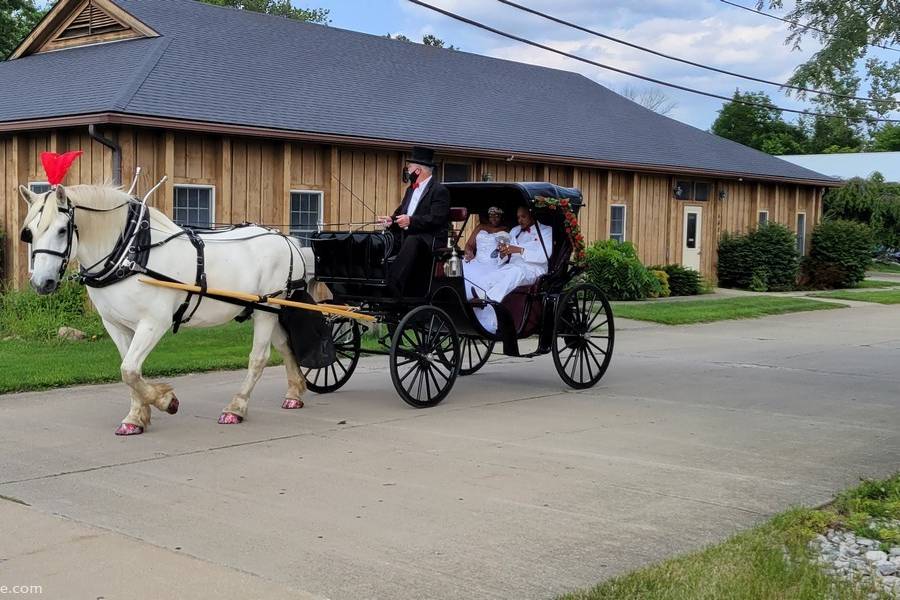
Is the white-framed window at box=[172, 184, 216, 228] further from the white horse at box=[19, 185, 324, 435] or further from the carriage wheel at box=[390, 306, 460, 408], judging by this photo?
the carriage wheel at box=[390, 306, 460, 408]

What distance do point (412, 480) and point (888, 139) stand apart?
75.2 m

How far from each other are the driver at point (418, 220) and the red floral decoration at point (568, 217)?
1.14m

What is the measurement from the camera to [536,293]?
11211mm

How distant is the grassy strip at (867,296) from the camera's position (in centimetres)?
2705

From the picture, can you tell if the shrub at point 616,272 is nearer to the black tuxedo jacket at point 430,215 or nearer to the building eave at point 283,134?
the building eave at point 283,134

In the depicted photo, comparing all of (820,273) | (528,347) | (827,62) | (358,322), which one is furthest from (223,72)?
(820,273)

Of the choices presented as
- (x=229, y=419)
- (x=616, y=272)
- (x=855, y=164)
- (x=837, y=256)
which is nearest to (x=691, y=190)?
(x=616, y=272)

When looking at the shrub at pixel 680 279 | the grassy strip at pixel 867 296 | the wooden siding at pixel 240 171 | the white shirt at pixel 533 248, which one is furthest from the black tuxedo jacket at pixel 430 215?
the grassy strip at pixel 867 296

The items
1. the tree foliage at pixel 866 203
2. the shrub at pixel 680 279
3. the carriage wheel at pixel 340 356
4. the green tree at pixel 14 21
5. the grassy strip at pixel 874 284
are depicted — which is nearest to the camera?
the carriage wheel at pixel 340 356

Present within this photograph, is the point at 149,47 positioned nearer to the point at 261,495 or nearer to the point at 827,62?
the point at 827,62

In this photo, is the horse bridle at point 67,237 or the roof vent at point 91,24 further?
the roof vent at point 91,24

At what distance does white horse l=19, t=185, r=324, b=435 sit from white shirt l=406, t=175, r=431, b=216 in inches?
48.8

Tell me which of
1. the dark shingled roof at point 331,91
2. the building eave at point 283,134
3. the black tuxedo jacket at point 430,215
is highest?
the dark shingled roof at point 331,91

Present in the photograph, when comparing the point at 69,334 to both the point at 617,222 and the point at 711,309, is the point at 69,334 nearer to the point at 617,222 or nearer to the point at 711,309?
the point at 711,309
